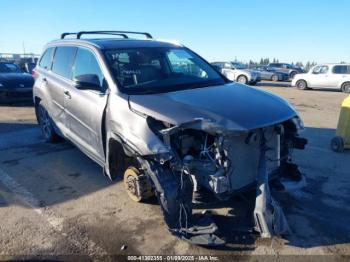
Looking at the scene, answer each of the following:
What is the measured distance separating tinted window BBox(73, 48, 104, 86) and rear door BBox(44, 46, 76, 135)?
0.24 meters

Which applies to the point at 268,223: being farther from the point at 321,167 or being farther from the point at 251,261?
the point at 321,167

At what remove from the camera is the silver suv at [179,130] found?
341cm

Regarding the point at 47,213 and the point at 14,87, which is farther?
the point at 14,87

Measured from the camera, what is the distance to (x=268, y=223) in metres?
3.38

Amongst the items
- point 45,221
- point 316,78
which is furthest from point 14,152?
point 316,78

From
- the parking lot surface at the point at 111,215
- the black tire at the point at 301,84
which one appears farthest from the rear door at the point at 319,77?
the parking lot surface at the point at 111,215

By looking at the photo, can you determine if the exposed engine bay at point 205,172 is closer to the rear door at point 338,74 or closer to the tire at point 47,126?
the tire at point 47,126

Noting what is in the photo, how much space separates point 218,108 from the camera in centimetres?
355

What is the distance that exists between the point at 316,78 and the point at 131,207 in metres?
19.0

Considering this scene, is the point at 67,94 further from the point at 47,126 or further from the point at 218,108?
the point at 218,108

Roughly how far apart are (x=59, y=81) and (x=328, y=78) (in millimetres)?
18091

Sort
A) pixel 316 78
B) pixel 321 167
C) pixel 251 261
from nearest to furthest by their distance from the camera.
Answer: pixel 251 261, pixel 321 167, pixel 316 78

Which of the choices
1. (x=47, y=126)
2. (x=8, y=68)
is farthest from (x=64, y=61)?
(x=8, y=68)

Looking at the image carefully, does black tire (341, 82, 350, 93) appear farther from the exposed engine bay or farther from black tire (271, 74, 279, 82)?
the exposed engine bay
